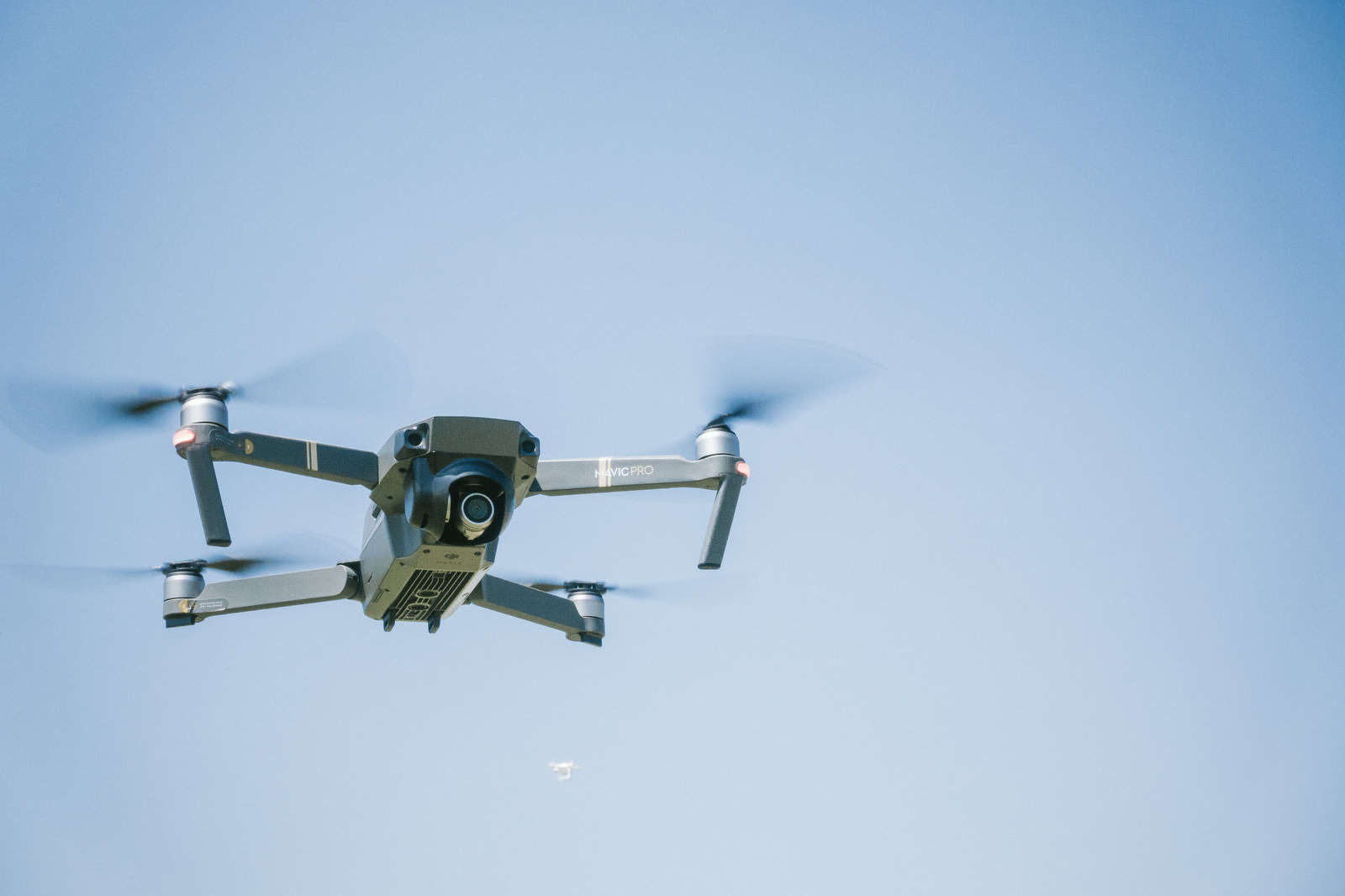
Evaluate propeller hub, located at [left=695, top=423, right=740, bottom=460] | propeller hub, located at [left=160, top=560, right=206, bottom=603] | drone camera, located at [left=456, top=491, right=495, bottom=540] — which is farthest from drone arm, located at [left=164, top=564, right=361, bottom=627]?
propeller hub, located at [left=695, top=423, right=740, bottom=460]

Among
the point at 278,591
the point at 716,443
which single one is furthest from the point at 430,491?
the point at 278,591

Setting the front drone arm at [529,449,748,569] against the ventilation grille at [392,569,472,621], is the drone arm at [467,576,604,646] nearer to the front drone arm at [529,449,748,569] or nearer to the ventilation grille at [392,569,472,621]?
the ventilation grille at [392,569,472,621]

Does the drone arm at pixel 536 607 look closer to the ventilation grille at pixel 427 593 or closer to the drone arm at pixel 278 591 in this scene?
the ventilation grille at pixel 427 593

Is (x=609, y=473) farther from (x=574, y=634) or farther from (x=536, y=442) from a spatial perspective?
(x=574, y=634)

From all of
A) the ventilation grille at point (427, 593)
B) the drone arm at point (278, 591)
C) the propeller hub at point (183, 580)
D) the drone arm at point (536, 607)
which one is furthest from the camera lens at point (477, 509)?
the propeller hub at point (183, 580)

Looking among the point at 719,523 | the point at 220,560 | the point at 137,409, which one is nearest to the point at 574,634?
the point at 719,523

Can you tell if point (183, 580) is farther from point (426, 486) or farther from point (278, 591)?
point (426, 486)

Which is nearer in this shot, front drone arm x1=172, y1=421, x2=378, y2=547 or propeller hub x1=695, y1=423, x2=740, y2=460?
front drone arm x1=172, y1=421, x2=378, y2=547
